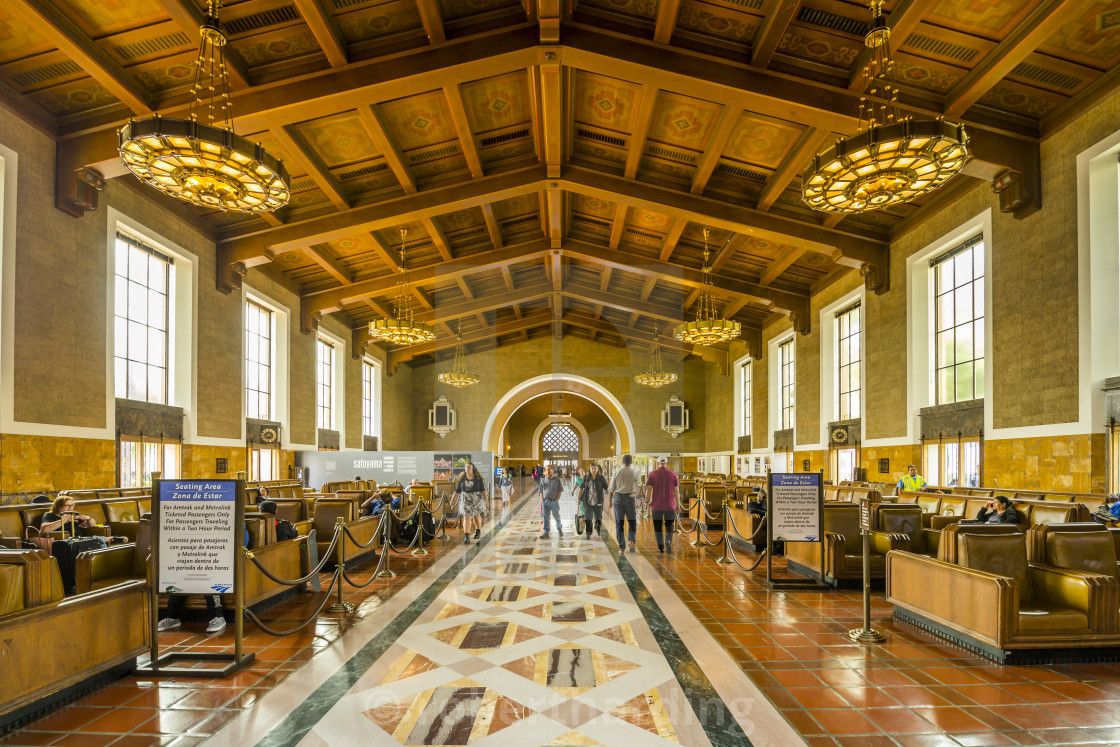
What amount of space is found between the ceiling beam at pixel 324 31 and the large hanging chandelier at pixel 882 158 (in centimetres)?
617

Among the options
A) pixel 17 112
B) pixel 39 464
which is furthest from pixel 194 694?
pixel 17 112

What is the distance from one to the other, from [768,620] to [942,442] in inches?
324

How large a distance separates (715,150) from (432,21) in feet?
17.4

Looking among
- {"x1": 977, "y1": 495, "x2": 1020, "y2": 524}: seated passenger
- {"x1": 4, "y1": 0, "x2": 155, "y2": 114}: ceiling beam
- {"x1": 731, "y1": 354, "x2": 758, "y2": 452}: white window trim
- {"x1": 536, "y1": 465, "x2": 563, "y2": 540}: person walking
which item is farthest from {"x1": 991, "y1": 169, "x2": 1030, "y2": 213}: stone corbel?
{"x1": 731, "y1": 354, "x2": 758, "y2": 452}: white window trim

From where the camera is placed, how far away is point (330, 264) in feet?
52.3

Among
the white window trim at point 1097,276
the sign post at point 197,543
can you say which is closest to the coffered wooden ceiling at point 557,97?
the white window trim at point 1097,276

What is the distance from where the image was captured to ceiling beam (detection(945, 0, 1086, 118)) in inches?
268

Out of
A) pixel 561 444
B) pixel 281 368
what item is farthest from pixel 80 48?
pixel 561 444

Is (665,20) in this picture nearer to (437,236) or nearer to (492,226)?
(492,226)

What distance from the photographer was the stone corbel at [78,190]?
8.90 m

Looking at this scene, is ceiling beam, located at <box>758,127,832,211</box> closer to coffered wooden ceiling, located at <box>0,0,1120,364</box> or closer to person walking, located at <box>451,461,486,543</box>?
coffered wooden ceiling, located at <box>0,0,1120,364</box>

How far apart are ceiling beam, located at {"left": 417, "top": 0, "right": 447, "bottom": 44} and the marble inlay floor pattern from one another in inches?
278

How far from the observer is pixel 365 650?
15.8 ft

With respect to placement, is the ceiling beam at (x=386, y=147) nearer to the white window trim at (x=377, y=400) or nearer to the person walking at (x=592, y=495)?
the person walking at (x=592, y=495)
